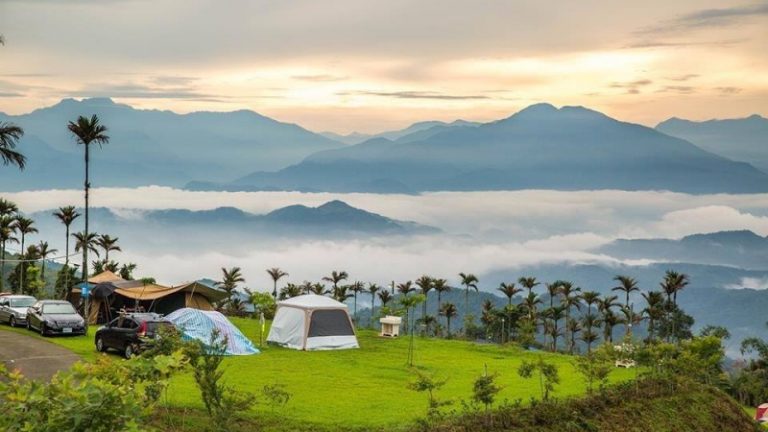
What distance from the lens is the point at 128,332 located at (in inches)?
1029

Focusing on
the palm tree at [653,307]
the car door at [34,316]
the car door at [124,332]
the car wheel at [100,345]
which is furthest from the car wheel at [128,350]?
the palm tree at [653,307]

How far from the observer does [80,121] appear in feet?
146

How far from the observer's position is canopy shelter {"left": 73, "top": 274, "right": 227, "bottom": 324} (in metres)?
40.1

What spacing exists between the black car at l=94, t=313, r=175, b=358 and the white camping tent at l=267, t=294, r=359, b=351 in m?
6.38

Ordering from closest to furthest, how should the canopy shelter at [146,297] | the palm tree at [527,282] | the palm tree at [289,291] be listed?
1. the canopy shelter at [146,297]
2. the palm tree at [289,291]
3. the palm tree at [527,282]

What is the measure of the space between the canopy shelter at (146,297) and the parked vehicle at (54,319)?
6970 millimetres

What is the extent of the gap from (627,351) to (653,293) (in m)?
71.2

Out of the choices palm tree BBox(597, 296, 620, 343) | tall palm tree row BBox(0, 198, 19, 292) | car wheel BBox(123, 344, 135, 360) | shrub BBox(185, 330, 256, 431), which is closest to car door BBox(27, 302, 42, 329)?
car wheel BBox(123, 344, 135, 360)

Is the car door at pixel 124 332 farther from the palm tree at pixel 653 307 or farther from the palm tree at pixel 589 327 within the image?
the palm tree at pixel 653 307

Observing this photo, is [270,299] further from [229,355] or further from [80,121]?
[80,121]

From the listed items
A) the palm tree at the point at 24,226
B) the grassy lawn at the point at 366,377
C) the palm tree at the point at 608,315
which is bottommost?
the palm tree at the point at 608,315

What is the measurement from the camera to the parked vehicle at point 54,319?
31062mm

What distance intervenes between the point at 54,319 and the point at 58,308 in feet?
4.55

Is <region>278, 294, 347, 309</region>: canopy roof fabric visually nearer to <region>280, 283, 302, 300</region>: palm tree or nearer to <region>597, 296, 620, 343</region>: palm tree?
<region>280, 283, 302, 300</region>: palm tree
